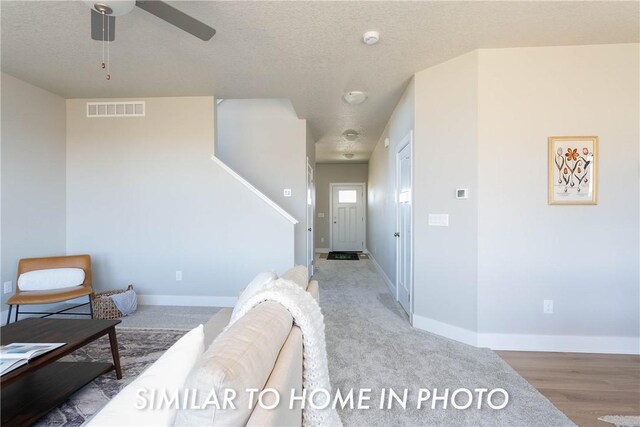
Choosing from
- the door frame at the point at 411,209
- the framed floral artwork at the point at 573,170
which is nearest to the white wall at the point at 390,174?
the door frame at the point at 411,209

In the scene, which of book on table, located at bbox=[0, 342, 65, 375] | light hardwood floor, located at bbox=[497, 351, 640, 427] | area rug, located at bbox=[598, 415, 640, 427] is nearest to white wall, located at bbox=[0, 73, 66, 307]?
book on table, located at bbox=[0, 342, 65, 375]

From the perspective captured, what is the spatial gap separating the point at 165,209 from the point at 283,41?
2465 millimetres

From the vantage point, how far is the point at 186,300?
11.8ft

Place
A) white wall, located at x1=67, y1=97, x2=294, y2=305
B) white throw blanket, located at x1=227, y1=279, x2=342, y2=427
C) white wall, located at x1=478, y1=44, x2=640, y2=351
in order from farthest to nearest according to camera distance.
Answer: white wall, located at x1=67, y1=97, x2=294, y2=305 → white wall, located at x1=478, y1=44, x2=640, y2=351 → white throw blanket, located at x1=227, y1=279, x2=342, y2=427

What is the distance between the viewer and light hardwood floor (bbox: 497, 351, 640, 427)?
1.72 metres

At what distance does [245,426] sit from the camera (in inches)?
26.5

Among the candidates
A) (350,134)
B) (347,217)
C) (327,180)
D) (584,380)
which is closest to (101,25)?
(350,134)

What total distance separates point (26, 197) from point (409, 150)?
13.7ft

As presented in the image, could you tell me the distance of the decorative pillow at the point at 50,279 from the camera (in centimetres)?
277

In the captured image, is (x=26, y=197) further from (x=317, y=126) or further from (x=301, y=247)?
(x=317, y=126)

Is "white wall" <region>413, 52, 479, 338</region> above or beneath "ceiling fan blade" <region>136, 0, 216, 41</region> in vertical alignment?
beneath

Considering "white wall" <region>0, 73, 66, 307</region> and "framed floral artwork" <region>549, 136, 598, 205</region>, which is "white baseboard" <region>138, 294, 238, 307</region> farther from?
"framed floral artwork" <region>549, 136, 598, 205</region>

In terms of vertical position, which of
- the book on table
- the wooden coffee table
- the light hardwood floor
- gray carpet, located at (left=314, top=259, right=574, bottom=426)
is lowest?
the light hardwood floor

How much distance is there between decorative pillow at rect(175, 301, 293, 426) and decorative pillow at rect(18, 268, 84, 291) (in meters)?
2.98
